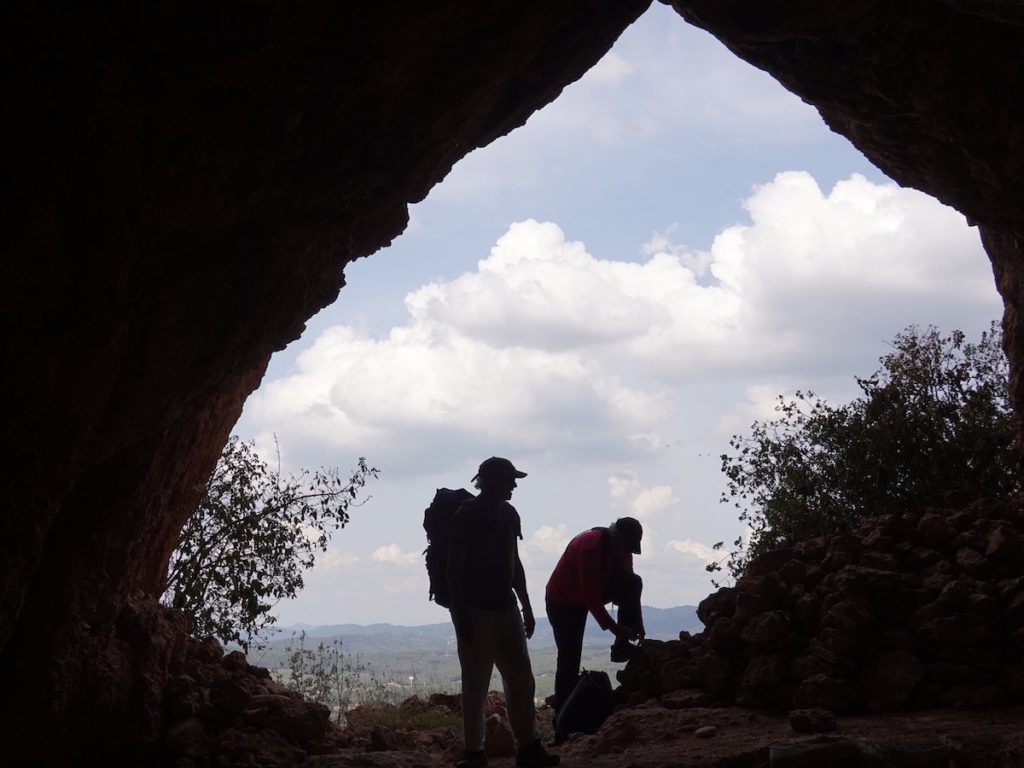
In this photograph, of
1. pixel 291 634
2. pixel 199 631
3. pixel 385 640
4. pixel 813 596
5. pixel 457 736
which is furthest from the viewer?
pixel 385 640

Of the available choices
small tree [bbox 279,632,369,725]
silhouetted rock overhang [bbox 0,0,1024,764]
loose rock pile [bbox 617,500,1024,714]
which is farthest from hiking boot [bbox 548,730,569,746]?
small tree [bbox 279,632,369,725]

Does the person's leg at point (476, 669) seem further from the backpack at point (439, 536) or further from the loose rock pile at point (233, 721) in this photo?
the loose rock pile at point (233, 721)

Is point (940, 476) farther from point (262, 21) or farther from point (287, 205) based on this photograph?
point (262, 21)

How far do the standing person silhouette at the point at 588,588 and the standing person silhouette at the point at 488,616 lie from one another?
1.25m

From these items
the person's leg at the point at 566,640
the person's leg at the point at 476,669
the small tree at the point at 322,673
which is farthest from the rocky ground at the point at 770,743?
the small tree at the point at 322,673

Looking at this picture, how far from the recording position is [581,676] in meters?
7.86

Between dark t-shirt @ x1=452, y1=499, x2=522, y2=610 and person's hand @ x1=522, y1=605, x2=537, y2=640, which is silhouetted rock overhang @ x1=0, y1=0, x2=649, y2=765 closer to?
dark t-shirt @ x1=452, y1=499, x2=522, y2=610

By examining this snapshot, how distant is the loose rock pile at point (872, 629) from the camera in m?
6.99

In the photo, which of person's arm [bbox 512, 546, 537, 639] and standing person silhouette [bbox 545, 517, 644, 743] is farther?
standing person silhouette [bbox 545, 517, 644, 743]

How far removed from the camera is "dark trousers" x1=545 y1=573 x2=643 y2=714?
7.74 metres

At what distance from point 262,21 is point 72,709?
458cm

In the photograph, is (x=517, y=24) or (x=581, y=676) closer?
(x=517, y=24)

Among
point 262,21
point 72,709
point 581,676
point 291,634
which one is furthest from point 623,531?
point 291,634

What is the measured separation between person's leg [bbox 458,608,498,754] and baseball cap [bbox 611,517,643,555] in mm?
1849
